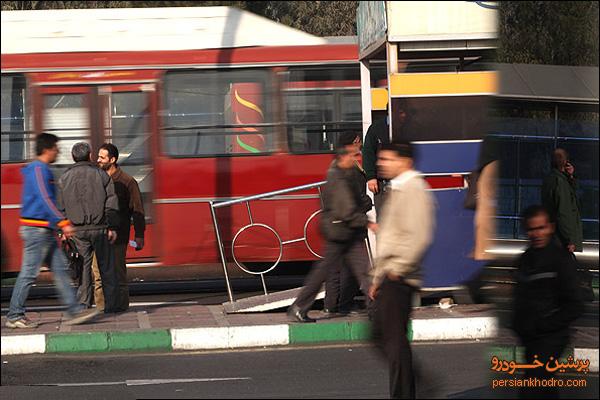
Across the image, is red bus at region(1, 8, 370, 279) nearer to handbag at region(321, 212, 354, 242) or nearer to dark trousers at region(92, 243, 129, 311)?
dark trousers at region(92, 243, 129, 311)

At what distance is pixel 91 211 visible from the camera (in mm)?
9078

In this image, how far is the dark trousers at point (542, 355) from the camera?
1.55m

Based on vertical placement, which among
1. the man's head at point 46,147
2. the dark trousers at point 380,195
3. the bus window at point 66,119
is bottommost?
the dark trousers at point 380,195

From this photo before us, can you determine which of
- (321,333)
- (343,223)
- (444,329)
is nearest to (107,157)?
(321,333)

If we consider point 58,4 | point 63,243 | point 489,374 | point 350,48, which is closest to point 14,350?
Result: point 63,243

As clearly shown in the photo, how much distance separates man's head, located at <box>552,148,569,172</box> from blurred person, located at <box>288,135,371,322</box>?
611cm

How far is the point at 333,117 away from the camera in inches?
457

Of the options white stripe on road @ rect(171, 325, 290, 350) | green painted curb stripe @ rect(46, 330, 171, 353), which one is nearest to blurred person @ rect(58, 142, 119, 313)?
green painted curb stripe @ rect(46, 330, 171, 353)

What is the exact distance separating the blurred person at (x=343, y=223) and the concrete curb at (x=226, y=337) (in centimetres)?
31

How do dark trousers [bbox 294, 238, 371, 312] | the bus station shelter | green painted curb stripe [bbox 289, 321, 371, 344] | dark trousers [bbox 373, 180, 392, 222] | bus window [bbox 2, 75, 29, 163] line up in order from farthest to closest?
bus window [bbox 2, 75, 29, 163] < dark trousers [bbox 373, 180, 392, 222] < the bus station shelter < green painted curb stripe [bbox 289, 321, 371, 344] < dark trousers [bbox 294, 238, 371, 312]

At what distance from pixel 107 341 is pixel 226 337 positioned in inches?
34.6

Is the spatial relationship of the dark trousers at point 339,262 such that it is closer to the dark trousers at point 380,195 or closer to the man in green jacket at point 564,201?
the dark trousers at point 380,195

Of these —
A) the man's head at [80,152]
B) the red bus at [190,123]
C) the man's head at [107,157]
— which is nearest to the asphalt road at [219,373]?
the man's head at [80,152]

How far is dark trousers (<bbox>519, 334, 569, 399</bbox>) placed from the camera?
1.55 meters
